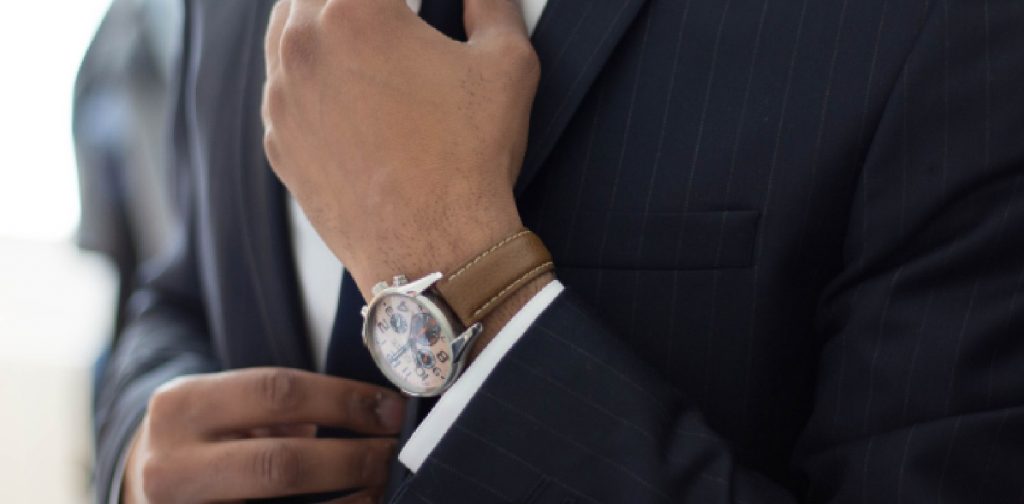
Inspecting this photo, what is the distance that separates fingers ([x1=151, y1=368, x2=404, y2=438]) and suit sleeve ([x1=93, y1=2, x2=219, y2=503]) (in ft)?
0.66

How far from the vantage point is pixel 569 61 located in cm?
86

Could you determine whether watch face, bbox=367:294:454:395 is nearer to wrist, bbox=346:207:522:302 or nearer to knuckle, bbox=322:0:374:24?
wrist, bbox=346:207:522:302

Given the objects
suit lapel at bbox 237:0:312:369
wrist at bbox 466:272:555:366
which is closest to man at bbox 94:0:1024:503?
wrist at bbox 466:272:555:366

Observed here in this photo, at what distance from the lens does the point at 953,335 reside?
74cm

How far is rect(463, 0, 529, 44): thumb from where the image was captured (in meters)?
0.85

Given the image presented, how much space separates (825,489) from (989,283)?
0.20 meters

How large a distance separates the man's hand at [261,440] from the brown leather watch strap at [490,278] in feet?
0.63

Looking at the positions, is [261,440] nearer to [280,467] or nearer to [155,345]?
[280,467]

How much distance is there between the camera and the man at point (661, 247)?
0.75 m

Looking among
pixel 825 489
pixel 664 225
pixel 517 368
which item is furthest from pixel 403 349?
pixel 825 489

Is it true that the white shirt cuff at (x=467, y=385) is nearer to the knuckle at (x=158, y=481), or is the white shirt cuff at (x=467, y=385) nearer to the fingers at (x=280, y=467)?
the fingers at (x=280, y=467)

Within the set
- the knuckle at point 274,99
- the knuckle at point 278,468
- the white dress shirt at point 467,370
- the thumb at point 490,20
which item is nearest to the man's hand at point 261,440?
the knuckle at point 278,468

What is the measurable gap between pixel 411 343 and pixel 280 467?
195 millimetres

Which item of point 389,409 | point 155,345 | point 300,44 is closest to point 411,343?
point 389,409
